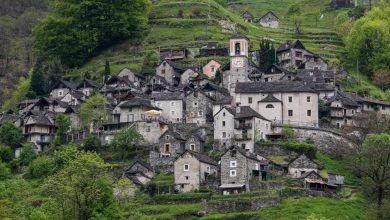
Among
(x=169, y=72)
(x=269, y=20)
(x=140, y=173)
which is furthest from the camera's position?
(x=269, y=20)

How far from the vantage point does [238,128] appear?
122 meters

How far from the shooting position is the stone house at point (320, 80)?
134625 millimetres

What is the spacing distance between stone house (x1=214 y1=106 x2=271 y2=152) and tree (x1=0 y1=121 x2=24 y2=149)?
24398 millimetres

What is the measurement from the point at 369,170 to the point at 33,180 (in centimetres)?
3604

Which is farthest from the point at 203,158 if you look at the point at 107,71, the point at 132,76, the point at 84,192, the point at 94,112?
the point at 107,71

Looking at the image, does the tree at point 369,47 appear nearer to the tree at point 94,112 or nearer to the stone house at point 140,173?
the tree at point 94,112

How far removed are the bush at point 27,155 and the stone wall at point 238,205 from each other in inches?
1038

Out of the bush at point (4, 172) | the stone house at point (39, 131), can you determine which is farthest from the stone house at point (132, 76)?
the bush at point (4, 172)

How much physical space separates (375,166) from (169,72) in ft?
137

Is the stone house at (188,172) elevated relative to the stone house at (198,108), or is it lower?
lower

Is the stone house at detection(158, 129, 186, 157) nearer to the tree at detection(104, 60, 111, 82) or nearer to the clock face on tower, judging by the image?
the clock face on tower

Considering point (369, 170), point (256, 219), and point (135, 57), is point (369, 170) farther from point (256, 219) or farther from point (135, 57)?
point (135, 57)

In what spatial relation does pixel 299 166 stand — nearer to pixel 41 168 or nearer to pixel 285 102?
pixel 285 102

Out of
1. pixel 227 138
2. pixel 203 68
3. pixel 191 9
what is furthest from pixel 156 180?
pixel 191 9
